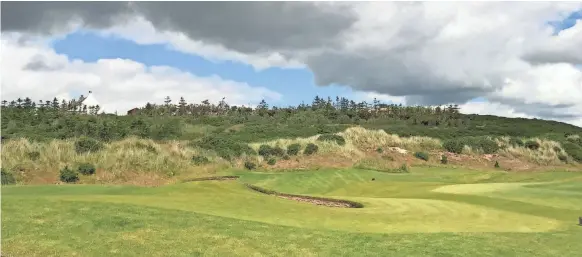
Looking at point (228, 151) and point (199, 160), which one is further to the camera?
point (228, 151)

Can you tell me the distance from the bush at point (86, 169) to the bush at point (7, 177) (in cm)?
440

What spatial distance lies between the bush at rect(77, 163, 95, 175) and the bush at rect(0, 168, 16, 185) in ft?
14.4

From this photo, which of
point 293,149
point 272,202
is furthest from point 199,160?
point 272,202

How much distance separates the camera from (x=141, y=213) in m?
15.0

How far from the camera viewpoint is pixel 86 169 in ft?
112

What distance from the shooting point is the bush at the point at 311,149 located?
49.4 m

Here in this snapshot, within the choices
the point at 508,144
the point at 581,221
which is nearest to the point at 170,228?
the point at 581,221

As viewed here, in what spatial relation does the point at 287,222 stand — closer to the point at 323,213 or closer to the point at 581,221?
the point at 323,213

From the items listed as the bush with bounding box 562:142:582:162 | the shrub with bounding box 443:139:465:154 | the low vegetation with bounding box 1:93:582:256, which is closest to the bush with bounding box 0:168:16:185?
the low vegetation with bounding box 1:93:582:256

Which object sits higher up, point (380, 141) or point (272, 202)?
point (380, 141)

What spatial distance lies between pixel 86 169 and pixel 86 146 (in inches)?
202

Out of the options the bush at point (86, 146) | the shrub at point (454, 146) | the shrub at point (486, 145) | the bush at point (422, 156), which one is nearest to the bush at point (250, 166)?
the bush at point (86, 146)

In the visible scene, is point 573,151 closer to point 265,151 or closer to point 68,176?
point 265,151

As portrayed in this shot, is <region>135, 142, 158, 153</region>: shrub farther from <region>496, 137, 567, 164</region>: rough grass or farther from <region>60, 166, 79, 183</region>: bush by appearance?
<region>496, 137, 567, 164</region>: rough grass
